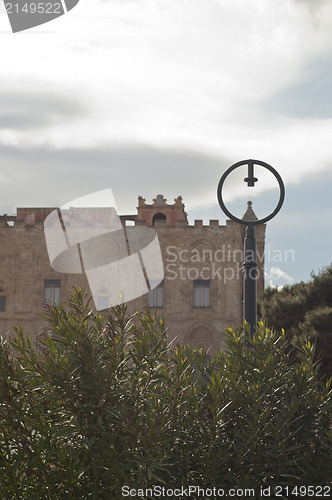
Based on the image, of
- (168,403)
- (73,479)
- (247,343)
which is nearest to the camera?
(73,479)

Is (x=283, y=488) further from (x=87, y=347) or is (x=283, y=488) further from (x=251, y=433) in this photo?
(x=87, y=347)

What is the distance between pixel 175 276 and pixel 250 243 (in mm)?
36012

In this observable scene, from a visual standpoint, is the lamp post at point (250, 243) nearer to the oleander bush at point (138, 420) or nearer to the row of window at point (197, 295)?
the oleander bush at point (138, 420)

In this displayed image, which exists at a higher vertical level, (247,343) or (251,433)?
(247,343)

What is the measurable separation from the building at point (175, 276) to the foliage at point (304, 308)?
563 cm

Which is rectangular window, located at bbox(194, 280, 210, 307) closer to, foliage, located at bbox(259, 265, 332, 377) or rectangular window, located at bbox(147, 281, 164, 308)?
rectangular window, located at bbox(147, 281, 164, 308)

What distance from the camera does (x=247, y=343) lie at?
6.38 metres

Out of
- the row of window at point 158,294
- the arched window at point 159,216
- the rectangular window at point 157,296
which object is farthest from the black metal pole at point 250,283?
the arched window at point 159,216

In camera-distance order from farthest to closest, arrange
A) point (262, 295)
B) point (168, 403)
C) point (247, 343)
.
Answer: point (262, 295) → point (247, 343) → point (168, 403)

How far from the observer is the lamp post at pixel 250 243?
7.48m

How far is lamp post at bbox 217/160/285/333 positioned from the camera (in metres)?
7.48

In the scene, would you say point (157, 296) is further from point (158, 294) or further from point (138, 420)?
point (138, 420)

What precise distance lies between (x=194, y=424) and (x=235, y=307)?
124 feet

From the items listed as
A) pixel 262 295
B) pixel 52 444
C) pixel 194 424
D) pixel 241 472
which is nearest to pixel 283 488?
pixel 241 472
